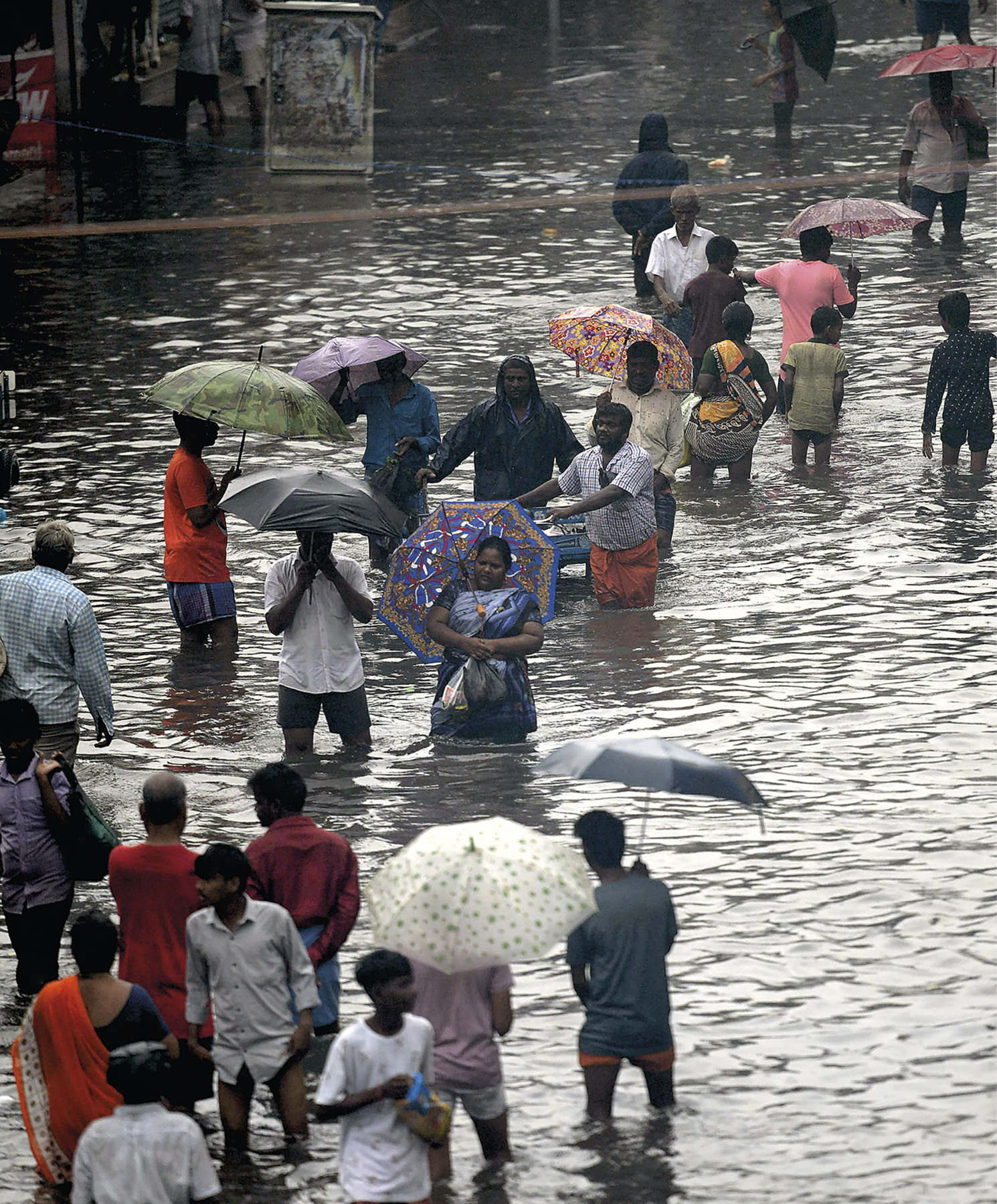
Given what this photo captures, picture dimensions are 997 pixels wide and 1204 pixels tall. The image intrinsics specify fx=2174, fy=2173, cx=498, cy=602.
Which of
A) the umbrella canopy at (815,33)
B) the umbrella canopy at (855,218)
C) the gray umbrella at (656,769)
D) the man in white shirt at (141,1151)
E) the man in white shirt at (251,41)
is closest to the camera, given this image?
the man in white shirt at (141,1151)

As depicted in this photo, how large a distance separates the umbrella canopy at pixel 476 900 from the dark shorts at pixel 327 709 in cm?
363

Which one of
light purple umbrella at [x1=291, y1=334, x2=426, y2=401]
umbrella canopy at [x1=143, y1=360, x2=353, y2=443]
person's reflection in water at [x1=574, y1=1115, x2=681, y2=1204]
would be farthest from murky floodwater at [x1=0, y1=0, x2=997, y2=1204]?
umbrella canopy at [x1=143, y1=360, x2=353, y2=443]

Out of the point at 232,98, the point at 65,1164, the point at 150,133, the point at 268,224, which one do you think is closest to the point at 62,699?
the point at 65,1164

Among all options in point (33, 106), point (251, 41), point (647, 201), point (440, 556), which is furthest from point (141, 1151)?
point (251, 41)

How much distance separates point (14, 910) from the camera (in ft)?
25.6

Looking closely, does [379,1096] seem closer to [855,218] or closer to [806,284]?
[806,284]

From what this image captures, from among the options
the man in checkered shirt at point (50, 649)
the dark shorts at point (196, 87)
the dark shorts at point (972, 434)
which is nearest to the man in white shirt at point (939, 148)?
the dark shorts at point (972, 434)

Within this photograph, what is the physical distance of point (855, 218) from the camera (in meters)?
16.1

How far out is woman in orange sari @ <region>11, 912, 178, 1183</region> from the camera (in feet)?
21.0

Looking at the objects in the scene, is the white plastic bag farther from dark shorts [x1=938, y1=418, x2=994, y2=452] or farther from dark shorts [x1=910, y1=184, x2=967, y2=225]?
dark shorts [x1=910, y1=184, x2=967, y2=225]

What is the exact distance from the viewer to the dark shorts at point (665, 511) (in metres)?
13.3

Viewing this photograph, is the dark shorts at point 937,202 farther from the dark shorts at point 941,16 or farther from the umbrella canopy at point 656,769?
the umbrella canopy at point 656,769

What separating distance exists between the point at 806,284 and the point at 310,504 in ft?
21.4

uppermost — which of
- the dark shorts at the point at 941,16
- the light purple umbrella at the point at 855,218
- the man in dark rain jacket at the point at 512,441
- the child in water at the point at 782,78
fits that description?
the dark shorts at the point at 941,16
